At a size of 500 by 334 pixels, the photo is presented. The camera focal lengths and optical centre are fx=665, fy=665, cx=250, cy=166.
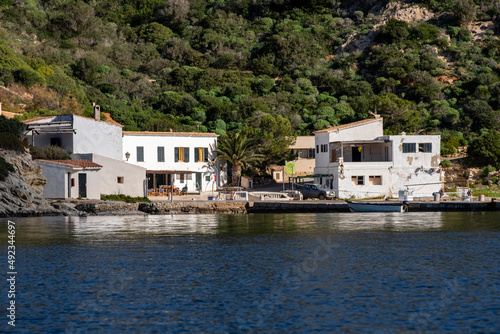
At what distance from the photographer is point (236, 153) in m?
64.0

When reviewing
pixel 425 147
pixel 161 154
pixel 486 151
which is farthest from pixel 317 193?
pixel 486 151

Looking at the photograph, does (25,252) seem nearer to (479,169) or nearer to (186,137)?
(186,137)

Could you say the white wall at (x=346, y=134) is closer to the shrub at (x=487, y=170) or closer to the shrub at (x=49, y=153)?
the shrub at (x=487, y=170)

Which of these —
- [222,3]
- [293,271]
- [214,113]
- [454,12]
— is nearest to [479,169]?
[214,113]

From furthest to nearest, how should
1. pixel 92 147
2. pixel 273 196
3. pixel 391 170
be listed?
pixel 391 170 < pixel 273 196 < pixel 92 147

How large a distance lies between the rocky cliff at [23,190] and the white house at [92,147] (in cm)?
261

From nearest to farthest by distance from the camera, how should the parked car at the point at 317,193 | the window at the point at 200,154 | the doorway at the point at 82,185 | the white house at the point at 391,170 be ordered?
the doorway at the point at 82,185, the parked car at the point at 317,193, the white house at the point at 391,170, the window at the point at 200,154

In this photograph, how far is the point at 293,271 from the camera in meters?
23.5

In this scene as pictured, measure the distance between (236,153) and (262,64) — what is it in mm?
49331

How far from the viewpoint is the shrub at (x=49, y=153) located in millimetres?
49625

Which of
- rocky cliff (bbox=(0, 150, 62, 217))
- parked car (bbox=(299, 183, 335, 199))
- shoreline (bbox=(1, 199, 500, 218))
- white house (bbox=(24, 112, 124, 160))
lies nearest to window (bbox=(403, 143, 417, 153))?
shoreline (bbox=(1, 199, 500, 218))

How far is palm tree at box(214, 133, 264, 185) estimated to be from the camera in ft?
209

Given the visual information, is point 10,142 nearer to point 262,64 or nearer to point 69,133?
point 69,133

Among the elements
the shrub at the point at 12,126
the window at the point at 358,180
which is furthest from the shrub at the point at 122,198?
the window at the point at 358,180
